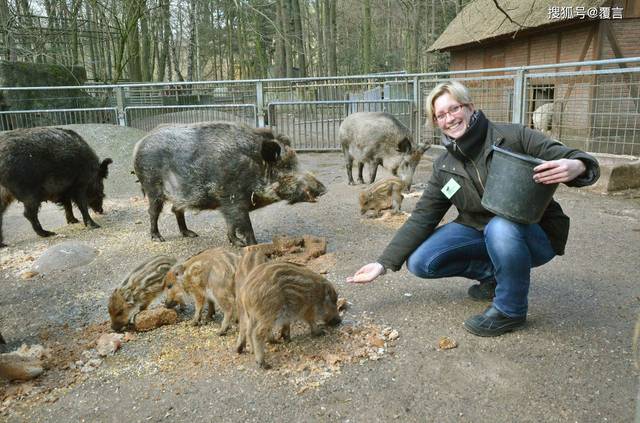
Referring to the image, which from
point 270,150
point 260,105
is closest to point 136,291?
point 270,150

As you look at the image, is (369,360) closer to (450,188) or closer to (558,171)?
(450,188)

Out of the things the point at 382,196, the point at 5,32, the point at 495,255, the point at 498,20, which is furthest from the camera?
the point at 5,32

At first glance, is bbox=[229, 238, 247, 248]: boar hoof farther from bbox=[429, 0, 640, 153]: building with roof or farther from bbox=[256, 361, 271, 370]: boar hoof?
bbox=[429, 0, 640, 153]: building with roof

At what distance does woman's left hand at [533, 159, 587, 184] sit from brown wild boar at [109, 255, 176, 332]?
2688 mm

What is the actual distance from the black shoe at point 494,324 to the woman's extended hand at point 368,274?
0.69 m

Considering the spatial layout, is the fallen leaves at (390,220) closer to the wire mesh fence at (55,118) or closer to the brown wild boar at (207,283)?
the brown wild boar at (207,283)

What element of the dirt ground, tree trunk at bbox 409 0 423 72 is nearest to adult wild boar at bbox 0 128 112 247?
the dirt ground

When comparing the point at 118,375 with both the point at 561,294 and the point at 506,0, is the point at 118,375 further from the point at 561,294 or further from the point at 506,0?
the point at 506,0

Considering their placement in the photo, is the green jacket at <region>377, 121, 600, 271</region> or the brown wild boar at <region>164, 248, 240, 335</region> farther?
the brown wild boar at <region>164, 248, 240, 335</region>

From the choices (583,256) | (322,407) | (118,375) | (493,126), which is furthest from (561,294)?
(118,375)

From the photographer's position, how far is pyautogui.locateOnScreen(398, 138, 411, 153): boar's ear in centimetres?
771

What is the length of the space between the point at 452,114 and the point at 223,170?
261 cm

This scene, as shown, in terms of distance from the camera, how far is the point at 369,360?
3086mm

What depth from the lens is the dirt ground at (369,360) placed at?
268cm
